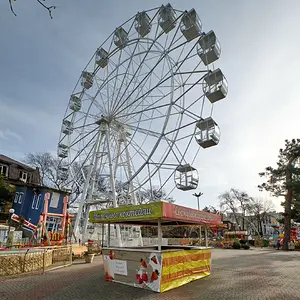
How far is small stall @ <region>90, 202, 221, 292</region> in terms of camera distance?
9250mm

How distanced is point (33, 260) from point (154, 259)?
6.85m

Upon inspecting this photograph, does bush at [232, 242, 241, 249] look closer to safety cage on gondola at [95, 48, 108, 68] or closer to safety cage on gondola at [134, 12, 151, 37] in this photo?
safety cage on gondola at [95, 48, 108, 68]

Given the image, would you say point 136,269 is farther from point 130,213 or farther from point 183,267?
point 130,213

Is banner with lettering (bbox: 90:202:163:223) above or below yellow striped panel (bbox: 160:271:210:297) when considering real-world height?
above

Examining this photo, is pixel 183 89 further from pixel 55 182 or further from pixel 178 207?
pixel 55 182

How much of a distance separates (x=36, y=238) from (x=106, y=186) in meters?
11.7

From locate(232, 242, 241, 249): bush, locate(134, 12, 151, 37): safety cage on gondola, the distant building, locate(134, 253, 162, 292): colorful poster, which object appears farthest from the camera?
the distant building

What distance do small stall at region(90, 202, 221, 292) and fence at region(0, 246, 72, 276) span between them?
4117 mm

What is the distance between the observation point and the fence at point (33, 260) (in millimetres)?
12062

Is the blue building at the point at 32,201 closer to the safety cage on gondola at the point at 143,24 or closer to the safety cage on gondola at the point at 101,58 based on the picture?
the safety cage on gondola at the point at 101,58

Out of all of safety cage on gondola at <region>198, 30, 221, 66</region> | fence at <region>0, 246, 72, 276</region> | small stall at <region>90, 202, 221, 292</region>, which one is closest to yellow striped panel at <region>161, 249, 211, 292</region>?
small stall at <region>90, 202, 221, 292</region>

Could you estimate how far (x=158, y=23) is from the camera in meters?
19.6

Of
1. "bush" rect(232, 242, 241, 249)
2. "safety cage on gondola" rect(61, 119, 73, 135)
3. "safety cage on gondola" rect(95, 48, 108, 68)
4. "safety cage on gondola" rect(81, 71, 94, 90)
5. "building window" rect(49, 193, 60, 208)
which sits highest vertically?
"safety cage on gondola" rect(95, 48, 108, 68)

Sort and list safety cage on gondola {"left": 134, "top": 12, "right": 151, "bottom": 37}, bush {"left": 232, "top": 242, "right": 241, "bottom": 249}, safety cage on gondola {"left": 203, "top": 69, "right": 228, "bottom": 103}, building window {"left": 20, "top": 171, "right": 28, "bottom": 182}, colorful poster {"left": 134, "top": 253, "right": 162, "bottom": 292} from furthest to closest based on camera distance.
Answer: building window {"left": 20, "top": 171, "right": 28, "bottom": 182} → bush {"left": 232, "top": 242, "right": 241, "bottom": 249} → safety cage on gondola {"left": 134, "top": 12, "right": 151, "bottom": 37} → safety cage on gondola {"left": 203, "top": 69, "right": 228, "bottom": 103} → colorful poster {"left": 134, "top": 253, "right": 162, "bottom": 292}
